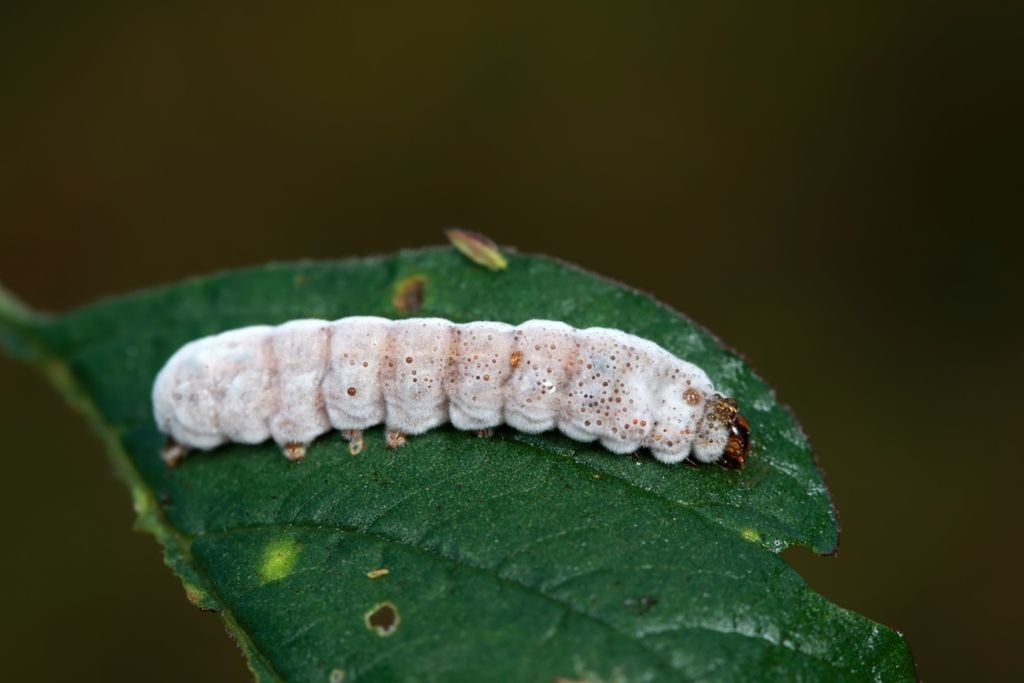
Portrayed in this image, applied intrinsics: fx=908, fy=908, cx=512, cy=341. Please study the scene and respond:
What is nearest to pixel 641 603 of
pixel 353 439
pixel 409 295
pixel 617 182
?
pixel 353 439

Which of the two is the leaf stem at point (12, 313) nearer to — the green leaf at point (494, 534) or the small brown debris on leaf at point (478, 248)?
the green leaf at point (494, 534)


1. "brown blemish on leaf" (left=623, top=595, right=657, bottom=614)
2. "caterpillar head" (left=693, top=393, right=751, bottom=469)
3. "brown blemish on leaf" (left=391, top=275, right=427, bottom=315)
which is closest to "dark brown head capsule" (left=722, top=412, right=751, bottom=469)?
"caterpillar head" (left=693, top=393, right=751, bottom=469)

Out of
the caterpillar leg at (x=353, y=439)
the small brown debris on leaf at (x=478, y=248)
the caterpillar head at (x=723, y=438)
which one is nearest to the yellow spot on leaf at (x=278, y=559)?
the caterpillar leg at (x=353, y=439)

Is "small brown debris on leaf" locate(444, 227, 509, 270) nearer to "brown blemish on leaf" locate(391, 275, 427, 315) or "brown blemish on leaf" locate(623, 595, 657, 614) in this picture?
"brown blemish on leaf" locate(391, 275, 427, 315)

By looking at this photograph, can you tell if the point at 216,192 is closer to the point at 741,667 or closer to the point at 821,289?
the point at 821,289

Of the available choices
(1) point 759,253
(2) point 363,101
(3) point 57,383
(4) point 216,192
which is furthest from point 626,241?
(3) point 57,383

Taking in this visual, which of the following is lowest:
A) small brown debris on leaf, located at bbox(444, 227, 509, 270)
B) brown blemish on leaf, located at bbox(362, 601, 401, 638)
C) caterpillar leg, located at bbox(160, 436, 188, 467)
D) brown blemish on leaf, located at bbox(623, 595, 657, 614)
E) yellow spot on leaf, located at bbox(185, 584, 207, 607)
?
yellow spot on leaf, located at bbox(185, 584, 207, 607)
